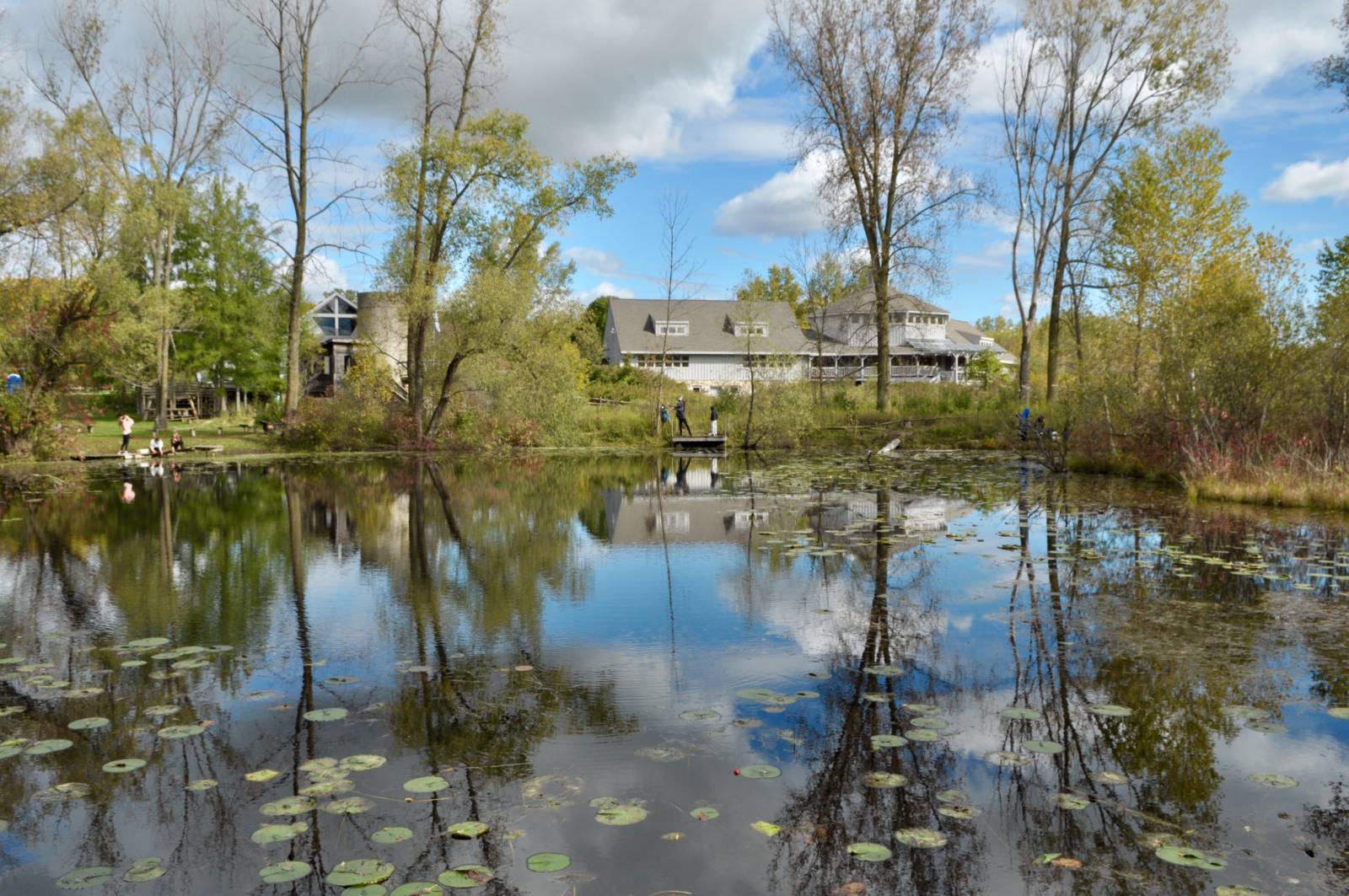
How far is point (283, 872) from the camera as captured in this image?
142 inches

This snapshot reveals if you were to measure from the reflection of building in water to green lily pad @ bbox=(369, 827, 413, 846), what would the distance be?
8294 mm

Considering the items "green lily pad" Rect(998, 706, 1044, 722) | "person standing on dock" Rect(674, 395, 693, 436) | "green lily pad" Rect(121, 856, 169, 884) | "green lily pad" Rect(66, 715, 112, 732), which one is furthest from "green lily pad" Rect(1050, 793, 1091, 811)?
"person standing on dock" Rect(674, 395, 693, 436)

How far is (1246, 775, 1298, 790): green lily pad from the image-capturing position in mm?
4430

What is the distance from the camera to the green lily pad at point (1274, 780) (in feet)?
14.5

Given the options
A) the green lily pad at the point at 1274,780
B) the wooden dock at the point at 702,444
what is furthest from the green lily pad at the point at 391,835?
the wooden dock at the point at 702,444

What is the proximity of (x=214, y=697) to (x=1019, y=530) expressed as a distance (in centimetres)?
1046

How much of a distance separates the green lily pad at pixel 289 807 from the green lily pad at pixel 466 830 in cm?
73

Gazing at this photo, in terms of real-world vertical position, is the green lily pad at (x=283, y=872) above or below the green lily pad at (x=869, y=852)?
below

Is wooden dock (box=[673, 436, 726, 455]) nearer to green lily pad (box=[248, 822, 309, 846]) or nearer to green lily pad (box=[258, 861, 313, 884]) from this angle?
green lily pad (box=[248, 822, 309, 846])

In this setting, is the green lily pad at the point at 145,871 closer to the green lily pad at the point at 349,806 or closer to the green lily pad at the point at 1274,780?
the green lily pad at the point at 349,806

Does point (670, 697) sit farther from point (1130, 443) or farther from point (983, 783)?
point (1130, 443)

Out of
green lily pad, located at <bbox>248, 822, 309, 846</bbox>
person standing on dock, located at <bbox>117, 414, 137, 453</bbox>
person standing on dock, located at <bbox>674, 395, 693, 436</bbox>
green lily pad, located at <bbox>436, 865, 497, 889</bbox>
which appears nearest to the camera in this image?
green lily pad, located at <bbox>436, 865, 497, 889</bbox>

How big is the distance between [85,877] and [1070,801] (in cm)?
433

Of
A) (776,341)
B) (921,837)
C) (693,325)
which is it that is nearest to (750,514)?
(921,837)
